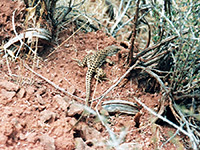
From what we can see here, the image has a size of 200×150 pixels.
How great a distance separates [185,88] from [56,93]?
1.71 metres

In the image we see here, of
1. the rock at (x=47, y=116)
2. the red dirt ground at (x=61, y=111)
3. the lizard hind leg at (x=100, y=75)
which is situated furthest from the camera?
the lizard hind leg at (x=100, y=75)

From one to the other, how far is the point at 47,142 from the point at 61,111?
569 millimetres

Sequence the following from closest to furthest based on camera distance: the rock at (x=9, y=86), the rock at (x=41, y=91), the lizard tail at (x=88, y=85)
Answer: the rock at (x=9, y=86), the rock at (x=41, y=91), the lizard tail at (x=88, y=85)

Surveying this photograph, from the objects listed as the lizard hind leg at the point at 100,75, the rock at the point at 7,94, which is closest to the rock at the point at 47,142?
the rock at the point at 7,94

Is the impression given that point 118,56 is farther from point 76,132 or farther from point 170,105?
point 76,132

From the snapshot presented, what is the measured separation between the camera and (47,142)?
2.36m

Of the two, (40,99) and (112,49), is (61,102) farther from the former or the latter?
(112,49)

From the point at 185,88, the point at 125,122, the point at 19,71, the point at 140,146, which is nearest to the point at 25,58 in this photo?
the point at 19,71

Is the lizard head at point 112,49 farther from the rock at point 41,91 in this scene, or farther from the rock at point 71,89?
the rock at point 41,91

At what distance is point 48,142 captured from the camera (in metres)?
2.37

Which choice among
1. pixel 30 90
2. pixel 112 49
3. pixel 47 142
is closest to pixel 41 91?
pixel 30 90

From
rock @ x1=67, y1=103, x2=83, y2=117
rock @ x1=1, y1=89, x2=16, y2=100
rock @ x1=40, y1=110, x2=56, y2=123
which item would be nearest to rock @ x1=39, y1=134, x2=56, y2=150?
rock @ x1=40, y1=110, x2=56, y2=123

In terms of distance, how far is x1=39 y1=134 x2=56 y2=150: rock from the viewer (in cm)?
231

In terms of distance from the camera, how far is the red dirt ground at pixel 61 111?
2449 mm
